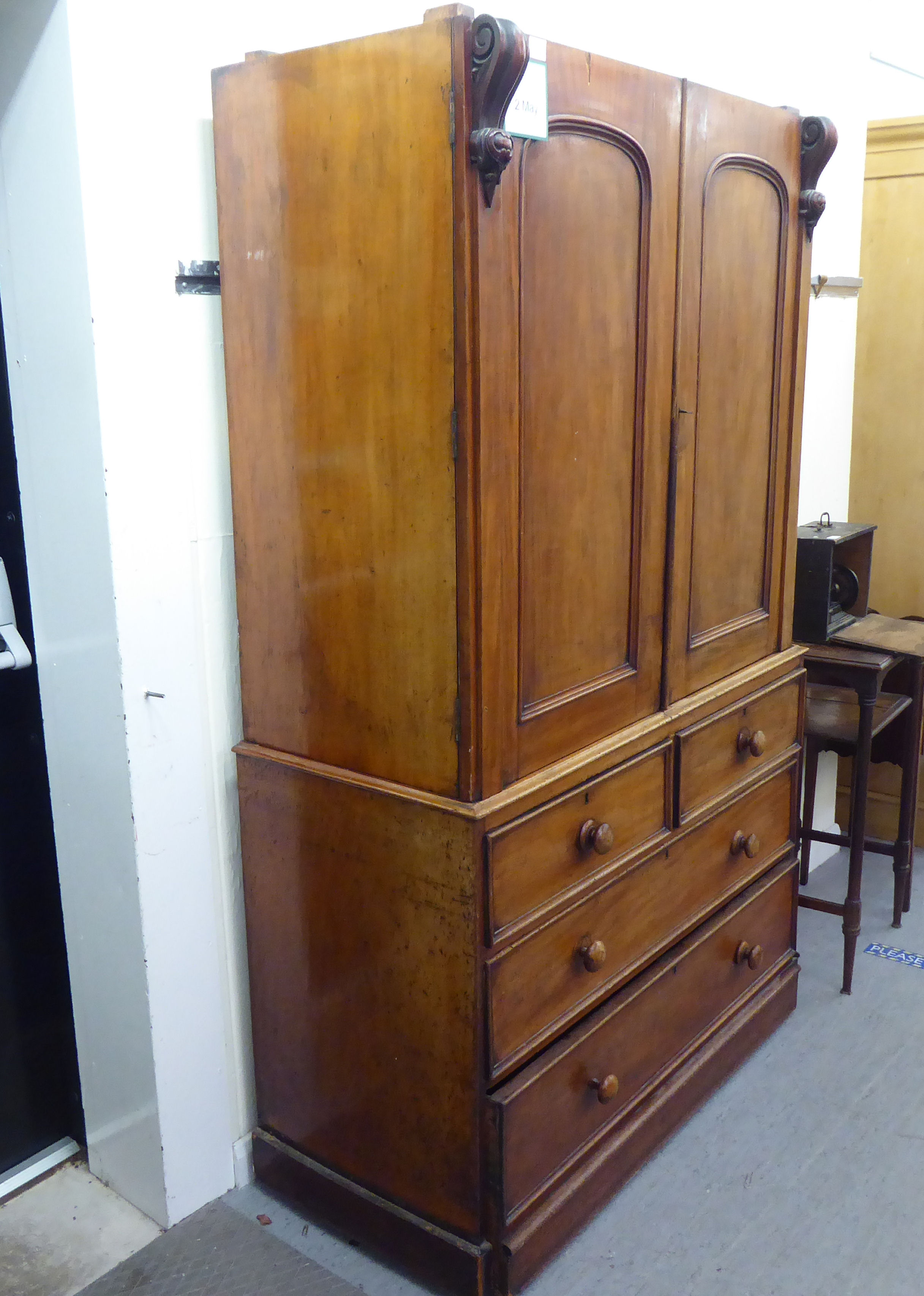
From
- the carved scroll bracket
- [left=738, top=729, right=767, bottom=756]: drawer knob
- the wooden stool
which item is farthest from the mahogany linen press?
the wooden stool

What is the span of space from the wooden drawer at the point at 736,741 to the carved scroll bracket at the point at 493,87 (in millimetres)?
1109

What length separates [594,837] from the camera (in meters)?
1.88

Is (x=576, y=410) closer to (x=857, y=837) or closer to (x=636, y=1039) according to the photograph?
(x=636, y=1039)

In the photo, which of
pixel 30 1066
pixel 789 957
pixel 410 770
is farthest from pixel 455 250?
pixel 789 957

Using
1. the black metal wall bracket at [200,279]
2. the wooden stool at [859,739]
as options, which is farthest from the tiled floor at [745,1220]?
the black metal wall bracket at [200,279]

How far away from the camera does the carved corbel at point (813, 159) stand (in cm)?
219

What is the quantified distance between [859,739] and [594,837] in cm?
113

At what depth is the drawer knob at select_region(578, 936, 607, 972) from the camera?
1904 mm

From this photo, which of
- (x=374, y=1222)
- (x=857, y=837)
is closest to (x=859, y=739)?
(x=857, y=837)

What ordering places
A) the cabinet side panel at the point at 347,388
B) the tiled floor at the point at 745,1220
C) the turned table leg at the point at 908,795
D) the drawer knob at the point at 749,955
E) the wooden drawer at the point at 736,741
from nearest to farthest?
the cabinet side panel at the point at 347,388, the tiled floor at the point at 745,1220, the wooden drawer at the point at 736,741, the drawer knob at the point at 749,955, the turned table leg at the point at 908,795

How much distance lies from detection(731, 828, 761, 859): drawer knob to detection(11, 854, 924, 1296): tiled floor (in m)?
0.51

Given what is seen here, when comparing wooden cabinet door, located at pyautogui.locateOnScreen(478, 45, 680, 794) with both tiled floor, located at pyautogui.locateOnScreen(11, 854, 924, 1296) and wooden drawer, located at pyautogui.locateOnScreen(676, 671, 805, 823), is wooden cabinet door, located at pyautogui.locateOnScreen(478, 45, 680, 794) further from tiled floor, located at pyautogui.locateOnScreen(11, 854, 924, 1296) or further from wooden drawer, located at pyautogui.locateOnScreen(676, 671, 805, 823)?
tiled floor, located at pyautogui.locateOnScreen(11, 854, 924, 1296)

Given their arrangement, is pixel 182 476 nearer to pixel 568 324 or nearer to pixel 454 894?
pixel 568 324

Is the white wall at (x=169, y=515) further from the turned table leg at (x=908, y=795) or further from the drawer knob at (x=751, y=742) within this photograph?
the turned table leg at (x=908, y=795)
